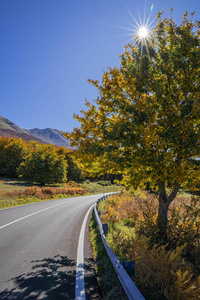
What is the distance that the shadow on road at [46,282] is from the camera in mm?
3053

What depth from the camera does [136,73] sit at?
18.4 feet

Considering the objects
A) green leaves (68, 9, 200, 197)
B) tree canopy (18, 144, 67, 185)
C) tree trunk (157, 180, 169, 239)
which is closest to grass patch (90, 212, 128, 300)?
tree trunk (157, 180, 169, 239)

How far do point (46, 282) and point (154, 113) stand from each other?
5.29 meters

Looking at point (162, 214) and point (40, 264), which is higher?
point (162, 214)

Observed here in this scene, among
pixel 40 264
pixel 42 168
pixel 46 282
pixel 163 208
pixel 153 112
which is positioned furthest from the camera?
pixel 42 168

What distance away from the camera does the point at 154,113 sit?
206 inches

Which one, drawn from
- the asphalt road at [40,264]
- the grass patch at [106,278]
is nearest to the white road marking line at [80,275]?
the asphalt road at [40,264]

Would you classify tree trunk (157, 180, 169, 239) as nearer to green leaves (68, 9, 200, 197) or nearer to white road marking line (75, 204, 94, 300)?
green leaves (68, 9, 200, 197)

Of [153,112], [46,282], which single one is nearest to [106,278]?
[46,282]

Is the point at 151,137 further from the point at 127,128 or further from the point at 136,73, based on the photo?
the point at 136,73

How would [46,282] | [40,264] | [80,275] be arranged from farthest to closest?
[40,264] → [80,275] → [46,282]

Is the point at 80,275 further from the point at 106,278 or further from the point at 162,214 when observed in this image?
the point at 162,214

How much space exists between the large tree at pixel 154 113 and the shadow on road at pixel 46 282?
3.30 m

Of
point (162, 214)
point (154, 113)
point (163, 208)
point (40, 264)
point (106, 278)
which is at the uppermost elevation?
point (154, 113)
